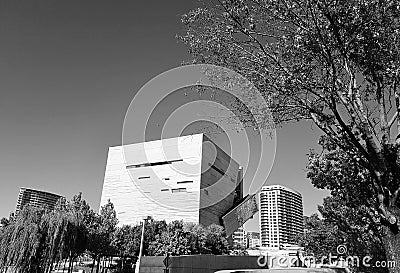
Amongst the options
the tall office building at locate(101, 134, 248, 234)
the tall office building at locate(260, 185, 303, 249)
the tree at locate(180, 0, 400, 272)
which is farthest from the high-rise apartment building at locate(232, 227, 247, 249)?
the tree at locate(180, 0, 400, 272)

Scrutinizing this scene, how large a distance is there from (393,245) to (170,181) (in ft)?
154

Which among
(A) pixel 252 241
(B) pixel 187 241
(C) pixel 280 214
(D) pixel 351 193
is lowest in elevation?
(B) pixel 187 241

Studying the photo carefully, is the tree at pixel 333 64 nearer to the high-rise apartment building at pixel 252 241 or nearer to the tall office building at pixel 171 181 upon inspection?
the tall office building at pixel 171 181

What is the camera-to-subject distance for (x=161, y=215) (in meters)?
48.7

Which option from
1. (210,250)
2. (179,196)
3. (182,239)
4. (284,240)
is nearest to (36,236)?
(182,239)

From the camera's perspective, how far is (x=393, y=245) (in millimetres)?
5195

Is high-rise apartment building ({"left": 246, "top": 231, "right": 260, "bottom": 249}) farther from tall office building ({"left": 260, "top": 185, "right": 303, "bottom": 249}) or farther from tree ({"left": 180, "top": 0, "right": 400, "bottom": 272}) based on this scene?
tree ({"left": 180, "top": 0, "right": 400, "bottom": 272})

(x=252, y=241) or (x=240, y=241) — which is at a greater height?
(x=252, y=241)

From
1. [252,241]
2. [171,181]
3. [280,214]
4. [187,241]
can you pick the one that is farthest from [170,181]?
[252,241]

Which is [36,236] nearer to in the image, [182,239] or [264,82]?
[264,82]

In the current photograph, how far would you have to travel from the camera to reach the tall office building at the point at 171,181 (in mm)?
48281

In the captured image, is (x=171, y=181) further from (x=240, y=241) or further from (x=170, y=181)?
(x=240, y=241)

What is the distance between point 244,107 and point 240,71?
807mm

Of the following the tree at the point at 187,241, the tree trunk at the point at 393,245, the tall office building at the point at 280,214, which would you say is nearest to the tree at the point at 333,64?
the tree trunk at the point at 393,245
